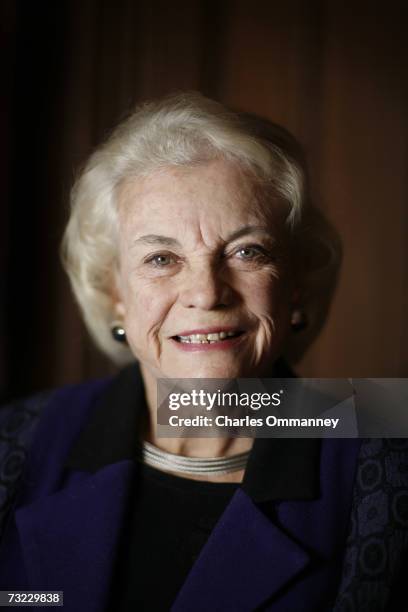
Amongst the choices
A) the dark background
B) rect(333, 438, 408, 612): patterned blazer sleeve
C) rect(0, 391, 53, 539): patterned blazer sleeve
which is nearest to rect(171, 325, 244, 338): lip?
rect(333, 438, 408, 612): patterned blazer sleeve

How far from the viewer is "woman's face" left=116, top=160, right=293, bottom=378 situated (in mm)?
1117

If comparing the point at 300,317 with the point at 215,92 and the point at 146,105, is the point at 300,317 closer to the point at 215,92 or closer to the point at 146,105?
the point at 146,105

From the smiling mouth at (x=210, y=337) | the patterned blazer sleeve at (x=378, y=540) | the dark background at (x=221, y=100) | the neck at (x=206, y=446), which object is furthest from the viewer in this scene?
the dark background at (x=221, y=100)

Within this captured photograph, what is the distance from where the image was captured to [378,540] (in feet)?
3.48

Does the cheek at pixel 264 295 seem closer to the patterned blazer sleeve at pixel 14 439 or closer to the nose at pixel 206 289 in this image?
the nose at pixel 206 289

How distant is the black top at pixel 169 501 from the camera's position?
1.11m

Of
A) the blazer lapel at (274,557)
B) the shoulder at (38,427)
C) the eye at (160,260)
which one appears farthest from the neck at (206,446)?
the eye at (160,260)

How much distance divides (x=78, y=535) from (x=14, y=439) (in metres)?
0.30

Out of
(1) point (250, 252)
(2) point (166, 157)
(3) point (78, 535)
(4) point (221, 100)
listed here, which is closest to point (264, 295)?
(1) point (250, 252)

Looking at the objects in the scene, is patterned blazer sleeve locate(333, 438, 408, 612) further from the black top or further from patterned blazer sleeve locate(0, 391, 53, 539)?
patterned blazer sleeve locate(0, 391, 53, 539)

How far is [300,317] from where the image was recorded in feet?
4.45

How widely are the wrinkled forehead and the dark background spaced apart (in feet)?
1.94

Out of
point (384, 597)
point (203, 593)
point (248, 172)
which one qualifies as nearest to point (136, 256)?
point (248, 172)

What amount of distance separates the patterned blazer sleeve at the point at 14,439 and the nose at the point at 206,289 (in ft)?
1.64
